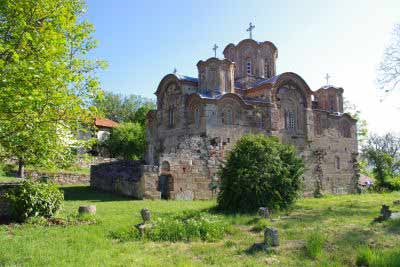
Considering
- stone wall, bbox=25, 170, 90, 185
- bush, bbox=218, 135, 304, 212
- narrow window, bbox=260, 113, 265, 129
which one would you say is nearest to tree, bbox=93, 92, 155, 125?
stone wall, bbox=25, 170, 90, 185

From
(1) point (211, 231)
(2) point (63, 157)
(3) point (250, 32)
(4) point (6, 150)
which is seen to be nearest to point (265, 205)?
(1) point (211, 231)

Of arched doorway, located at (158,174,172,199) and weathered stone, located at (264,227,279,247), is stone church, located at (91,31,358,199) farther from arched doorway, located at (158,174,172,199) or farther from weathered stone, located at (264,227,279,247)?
weathered stone, located at (264,227,279,247)

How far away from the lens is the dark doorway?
16.4 meters

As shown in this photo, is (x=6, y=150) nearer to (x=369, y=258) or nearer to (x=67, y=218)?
(x=67, y=218)

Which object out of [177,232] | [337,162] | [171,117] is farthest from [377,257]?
[337,162]

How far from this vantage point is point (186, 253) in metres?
6.61

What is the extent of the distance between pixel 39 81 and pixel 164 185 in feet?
34.7

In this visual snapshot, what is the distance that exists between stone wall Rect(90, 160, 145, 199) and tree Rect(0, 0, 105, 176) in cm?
796

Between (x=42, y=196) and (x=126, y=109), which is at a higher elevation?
(x=126, y=109)

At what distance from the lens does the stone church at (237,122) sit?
1686cm

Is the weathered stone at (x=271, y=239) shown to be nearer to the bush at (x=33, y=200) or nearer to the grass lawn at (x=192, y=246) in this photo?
the grass lawn at (x=192, y=246)

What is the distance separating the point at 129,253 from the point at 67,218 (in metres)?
3.94

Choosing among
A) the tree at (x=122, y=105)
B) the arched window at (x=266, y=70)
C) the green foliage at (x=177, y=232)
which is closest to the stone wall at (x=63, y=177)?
the arched window at (x=266, y=70)

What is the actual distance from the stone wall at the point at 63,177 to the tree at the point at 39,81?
1432cm
